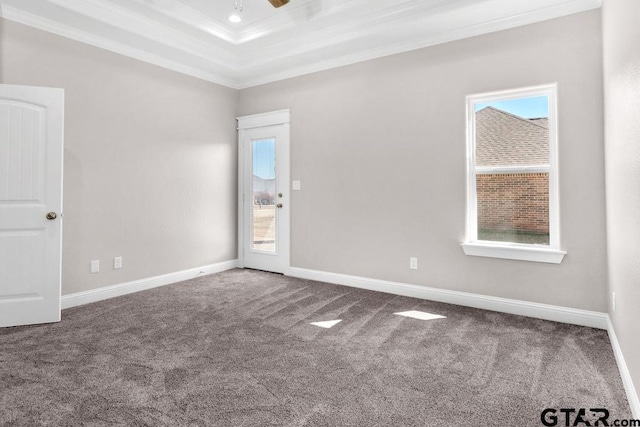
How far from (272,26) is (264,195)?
7.29ft

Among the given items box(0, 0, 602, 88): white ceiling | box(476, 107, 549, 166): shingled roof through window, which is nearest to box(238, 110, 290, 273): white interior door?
box(0, 0, 602, 88): white ceiling

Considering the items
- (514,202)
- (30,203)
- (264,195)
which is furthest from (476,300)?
(30,203)

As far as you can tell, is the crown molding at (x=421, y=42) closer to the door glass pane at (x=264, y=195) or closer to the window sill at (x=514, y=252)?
the door glass pane at (x=264, y=195)

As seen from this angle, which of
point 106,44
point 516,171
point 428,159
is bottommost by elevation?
point 516,171

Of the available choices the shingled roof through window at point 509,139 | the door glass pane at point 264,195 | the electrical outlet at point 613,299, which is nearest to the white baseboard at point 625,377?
the electrical outlet at point 613,299

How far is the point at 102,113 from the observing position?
3910 mm

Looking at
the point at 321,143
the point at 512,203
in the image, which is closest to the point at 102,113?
the point at 321,143

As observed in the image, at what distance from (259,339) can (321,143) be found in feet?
8.90

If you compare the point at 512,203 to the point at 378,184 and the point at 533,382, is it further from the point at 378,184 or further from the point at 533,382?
the point at 533,382

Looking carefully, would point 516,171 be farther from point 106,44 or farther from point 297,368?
point 106,44

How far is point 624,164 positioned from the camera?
2.16 meters

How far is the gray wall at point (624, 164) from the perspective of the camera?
6.07ft

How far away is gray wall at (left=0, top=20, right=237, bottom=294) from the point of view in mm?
3645

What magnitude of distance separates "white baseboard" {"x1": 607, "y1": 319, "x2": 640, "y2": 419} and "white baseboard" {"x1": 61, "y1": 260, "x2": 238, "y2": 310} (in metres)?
4.44
